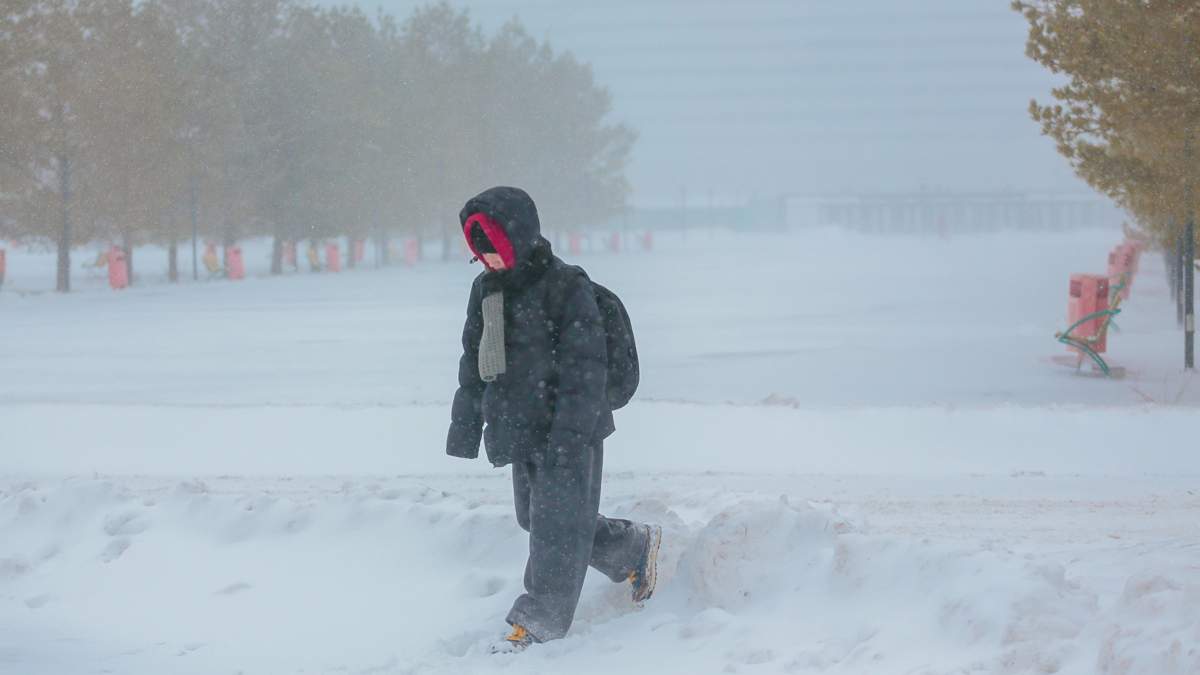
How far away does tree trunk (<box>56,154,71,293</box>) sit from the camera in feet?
106

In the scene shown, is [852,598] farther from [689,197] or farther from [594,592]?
[689,197]

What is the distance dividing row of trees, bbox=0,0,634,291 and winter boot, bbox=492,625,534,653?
28.4 meters

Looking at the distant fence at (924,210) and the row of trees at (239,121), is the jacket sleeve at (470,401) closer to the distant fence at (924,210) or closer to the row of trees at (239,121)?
the row of trees at (239,121)

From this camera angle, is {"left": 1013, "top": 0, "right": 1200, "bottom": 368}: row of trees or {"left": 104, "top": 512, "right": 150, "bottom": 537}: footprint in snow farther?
{"left": 1013, "top": 0, "right": 1200, "bottom": 368}: row of trees

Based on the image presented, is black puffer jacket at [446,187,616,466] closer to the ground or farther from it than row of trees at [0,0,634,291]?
closer to the ground

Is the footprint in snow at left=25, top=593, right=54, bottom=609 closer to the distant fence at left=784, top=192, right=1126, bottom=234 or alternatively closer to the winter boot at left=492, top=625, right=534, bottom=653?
the winter boot at left=492, top=625, right=534, bottom=653

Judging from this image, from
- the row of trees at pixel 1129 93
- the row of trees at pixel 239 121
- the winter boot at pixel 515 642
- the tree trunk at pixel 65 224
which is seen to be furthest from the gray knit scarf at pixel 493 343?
the tree trunk at pixel 65 224

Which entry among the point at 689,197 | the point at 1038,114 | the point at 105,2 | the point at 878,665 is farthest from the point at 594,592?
the point at 689,197

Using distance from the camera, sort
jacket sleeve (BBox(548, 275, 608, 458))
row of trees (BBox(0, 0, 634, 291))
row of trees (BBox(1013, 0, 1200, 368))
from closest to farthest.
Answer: jacket sleeve (BBox(548, 275, 608, 458))
row of trees (BBox(1013, 0, 1200, 368))
row of trees (BBox(0, 0, 634, 291))

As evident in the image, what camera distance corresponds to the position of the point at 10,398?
12.6m

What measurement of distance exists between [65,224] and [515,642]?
30.6 metres

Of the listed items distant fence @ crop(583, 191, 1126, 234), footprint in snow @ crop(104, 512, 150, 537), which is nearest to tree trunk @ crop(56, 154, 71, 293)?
footprint in snow @ crop(104, 512, 150, 537)

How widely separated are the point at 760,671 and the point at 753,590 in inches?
28.3

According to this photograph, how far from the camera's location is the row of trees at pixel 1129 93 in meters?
11.0
